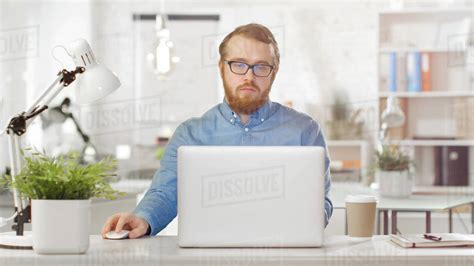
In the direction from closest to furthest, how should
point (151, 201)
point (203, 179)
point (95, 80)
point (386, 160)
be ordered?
point (203, 179) → point (95, 80) → point (151, 201) → point (386, 160)

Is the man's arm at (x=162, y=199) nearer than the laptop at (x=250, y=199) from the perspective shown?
No

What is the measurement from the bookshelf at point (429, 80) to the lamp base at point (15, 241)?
4452mm

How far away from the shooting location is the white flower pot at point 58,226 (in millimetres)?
1915

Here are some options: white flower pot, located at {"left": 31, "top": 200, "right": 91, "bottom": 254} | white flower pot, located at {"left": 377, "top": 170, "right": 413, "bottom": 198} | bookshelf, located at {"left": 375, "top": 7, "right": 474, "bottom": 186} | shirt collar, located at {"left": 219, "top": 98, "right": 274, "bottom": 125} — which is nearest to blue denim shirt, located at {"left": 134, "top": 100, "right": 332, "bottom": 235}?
shirt collar, located at {"left": 219, "top": 98, "right": 274, "bottom": 125}

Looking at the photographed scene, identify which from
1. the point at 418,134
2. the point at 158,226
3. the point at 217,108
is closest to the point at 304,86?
the point at 418,134

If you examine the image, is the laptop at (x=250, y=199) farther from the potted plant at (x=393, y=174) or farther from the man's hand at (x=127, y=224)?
the potted plant at (x=393, y=174)

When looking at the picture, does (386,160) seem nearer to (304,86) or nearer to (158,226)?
(158,226)

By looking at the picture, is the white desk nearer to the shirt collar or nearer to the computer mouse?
the shirt collar

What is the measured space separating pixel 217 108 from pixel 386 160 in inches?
70.1

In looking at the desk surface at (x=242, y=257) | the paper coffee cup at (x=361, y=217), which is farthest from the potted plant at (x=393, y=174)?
the desk surface at (x=242, y=257)

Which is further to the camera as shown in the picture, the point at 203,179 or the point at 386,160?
the point at 386,160

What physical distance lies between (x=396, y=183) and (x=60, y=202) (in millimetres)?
2680

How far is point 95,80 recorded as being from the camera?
88.5 inches

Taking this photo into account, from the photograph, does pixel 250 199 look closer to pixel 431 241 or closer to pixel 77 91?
Answer: pixel 431 241
